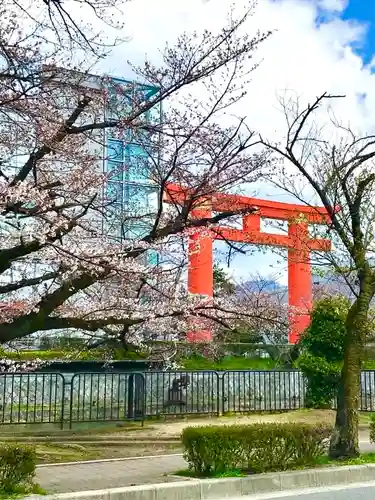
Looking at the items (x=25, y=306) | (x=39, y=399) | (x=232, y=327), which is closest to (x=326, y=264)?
(x=232, y=327)

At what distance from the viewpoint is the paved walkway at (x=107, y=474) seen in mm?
8094

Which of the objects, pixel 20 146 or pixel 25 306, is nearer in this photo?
pixel 20 146

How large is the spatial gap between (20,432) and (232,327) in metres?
4.79

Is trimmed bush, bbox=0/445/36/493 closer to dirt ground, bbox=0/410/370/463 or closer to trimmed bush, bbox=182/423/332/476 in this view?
trimmed bush, bbox=182/423/332/476

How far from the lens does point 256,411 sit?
16.2 meters

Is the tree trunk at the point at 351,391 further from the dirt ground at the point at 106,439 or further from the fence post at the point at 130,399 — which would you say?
the fence post at the point at 130,399

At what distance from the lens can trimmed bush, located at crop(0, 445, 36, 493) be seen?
6.89 meters

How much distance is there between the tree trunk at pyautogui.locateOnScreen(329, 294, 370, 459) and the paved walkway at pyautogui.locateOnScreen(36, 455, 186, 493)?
93.2 inches

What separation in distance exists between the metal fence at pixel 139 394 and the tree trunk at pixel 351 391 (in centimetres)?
582

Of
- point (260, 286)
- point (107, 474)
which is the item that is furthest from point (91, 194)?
point (260, 286)

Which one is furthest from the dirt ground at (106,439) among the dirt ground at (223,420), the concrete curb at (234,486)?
the concrete curb at (234,486)

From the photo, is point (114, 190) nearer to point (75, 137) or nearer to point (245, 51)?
point (75, 137)

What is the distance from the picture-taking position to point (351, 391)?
32.6 ft

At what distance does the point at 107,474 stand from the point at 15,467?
238 cm
